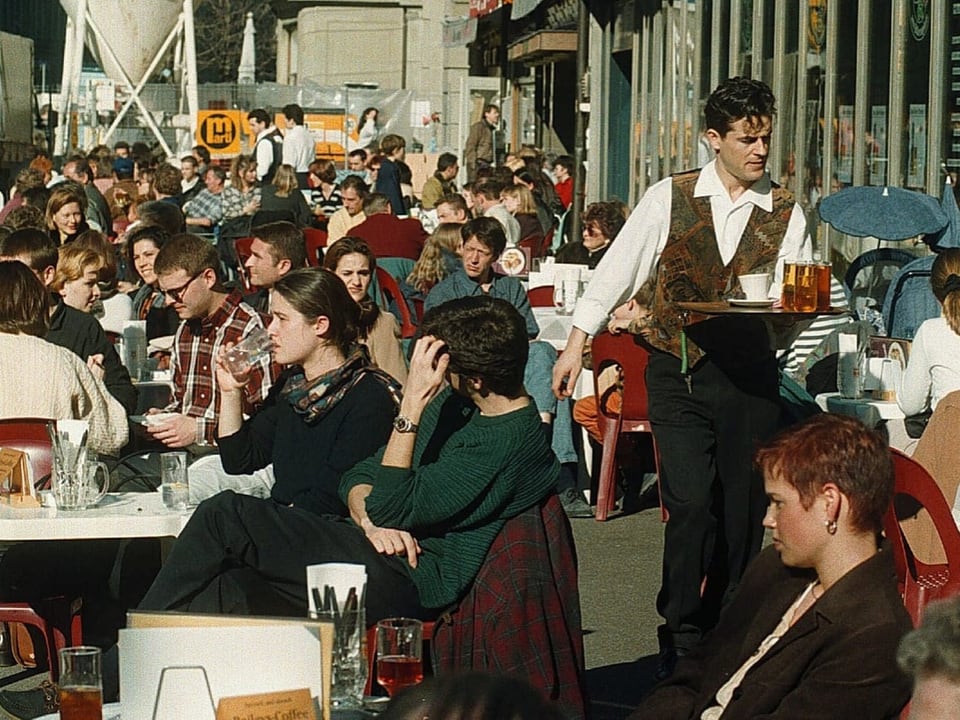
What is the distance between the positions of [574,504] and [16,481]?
454 cm

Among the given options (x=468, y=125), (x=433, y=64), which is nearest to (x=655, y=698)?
(x=468, y=125)

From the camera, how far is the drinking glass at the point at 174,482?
5.56m

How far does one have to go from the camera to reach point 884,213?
10.4 metres

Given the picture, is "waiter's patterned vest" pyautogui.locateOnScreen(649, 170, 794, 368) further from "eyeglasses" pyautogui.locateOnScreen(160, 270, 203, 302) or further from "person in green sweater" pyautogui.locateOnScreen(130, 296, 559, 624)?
"eyeglasses" pyautogui.locateOnScreen(160, 270, 203, 302)

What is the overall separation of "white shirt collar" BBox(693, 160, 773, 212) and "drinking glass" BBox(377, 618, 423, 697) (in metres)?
2.74

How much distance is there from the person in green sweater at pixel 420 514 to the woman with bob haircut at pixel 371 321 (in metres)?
2.74

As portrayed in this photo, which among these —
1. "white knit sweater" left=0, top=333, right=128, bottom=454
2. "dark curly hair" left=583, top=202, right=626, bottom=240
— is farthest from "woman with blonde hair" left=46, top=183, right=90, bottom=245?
"white knit sweater" left=0, top=333, right=128, bottom=454

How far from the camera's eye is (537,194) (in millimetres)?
18750

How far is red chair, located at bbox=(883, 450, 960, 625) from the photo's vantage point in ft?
16.8

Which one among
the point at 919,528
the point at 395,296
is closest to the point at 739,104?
the point at 919,528

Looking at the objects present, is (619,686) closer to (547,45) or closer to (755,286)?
(755,286)

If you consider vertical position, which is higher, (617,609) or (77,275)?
(77,275)

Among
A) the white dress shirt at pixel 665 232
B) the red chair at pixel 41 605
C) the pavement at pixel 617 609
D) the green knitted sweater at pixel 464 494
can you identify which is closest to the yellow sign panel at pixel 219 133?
the pavement at pixel 617 609

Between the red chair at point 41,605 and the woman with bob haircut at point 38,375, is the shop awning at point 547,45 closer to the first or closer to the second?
the woman with bob haircut at point 38,375
